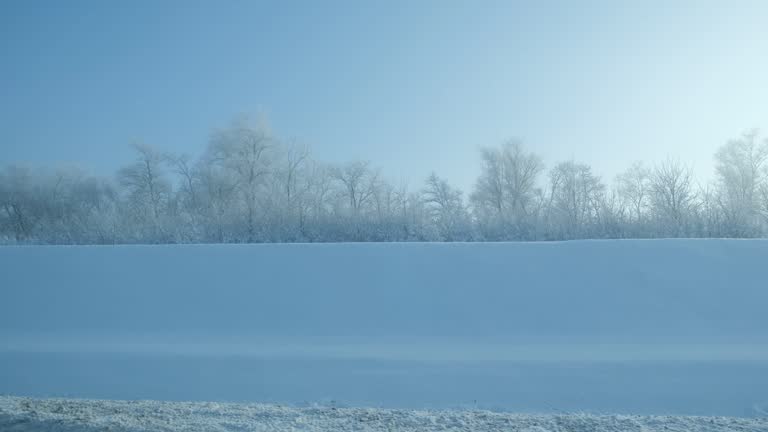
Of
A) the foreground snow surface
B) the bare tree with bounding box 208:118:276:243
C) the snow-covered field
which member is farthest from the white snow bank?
the bare tree with bounding box 208:118:276:243

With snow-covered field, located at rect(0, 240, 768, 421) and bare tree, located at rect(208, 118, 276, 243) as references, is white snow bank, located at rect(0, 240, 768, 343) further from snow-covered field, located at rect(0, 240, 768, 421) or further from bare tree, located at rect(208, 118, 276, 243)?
bare tree, located at rect(208, 118, 276, 243)

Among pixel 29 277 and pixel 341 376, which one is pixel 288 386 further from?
pixel 29 277

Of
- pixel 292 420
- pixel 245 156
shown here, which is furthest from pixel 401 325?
pixel 245 156

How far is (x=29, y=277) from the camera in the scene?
12.9 m

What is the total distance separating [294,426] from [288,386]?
6.95ft

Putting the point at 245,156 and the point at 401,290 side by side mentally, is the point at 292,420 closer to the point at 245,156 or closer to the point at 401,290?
the point at 401,290

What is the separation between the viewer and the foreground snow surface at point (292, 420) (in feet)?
19.4

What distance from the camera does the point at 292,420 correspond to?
6289 mm

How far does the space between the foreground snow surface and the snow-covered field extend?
737 mm

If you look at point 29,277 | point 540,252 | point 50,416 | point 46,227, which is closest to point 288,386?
point 50,416

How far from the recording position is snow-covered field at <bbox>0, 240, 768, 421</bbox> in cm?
798

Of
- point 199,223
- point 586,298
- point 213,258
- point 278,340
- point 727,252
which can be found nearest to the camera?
point 278,340

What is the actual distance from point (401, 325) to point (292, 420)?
4533 millimetres

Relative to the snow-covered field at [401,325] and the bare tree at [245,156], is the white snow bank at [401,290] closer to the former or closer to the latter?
the snow-covered field at [401,325]
